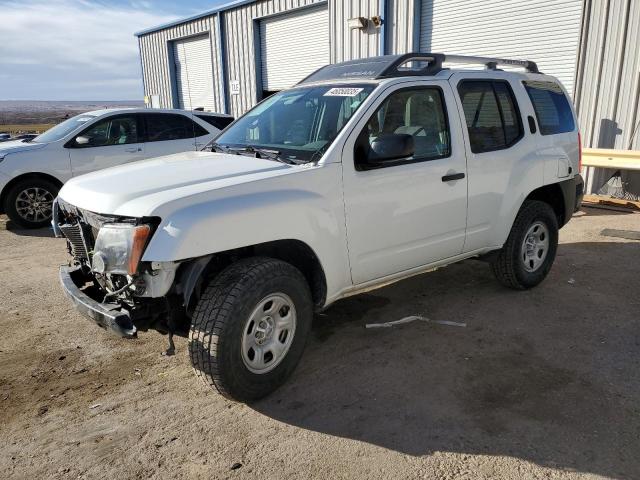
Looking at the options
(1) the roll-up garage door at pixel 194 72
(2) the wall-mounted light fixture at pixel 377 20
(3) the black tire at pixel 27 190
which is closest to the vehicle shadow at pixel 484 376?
(3) the black tire at pixel 27 190

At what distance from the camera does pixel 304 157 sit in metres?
3.46

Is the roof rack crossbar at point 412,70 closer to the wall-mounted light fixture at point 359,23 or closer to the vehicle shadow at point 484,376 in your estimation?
the vehicle shadow at point 484,376

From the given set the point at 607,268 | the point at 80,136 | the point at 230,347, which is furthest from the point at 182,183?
the point at 80,136

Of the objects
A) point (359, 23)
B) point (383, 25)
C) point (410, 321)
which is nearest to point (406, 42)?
point (383, 25)

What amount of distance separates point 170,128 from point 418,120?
6023mm

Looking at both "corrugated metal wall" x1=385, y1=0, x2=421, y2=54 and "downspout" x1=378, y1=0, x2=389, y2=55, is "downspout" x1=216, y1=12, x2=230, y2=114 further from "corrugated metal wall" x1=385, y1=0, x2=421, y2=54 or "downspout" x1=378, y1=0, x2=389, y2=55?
"corrugated metal wall" x1=385, y1=0, x2=421, y2=54

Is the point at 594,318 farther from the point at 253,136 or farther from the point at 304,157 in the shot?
the point at 253,136

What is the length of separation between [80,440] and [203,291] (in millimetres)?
1067

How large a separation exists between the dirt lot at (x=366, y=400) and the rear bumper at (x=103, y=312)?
620mm

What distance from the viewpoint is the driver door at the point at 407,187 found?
3.53m

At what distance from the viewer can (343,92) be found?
3.86 meters

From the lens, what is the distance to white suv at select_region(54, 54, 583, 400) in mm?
2906

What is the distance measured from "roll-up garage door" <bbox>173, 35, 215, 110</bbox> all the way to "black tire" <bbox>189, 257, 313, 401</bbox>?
16566mm

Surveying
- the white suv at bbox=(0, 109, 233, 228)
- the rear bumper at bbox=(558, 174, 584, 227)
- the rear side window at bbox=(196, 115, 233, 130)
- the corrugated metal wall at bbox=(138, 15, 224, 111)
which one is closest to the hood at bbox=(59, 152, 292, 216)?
the rear bumper at bbox=(558, 174, 584, 227)
